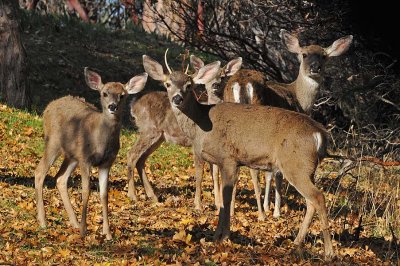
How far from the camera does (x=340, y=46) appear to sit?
1176 centimetres

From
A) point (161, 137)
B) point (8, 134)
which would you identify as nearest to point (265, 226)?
point (161, 137)

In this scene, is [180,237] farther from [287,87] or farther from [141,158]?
[287,87]

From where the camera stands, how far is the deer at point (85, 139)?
8.98 meters

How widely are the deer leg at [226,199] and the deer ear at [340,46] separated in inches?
128

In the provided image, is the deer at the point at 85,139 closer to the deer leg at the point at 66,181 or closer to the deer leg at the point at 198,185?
the deer leg at the point at 66,181

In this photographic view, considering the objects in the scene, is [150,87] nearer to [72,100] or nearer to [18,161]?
[18,161]

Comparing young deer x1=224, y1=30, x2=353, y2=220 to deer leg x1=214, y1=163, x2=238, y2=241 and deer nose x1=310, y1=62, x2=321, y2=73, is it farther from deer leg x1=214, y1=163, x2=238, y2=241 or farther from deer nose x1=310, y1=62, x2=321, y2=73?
deer leg x1=214, y1=163, x2=238, y2=241

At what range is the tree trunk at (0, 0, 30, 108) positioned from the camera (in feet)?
51.5

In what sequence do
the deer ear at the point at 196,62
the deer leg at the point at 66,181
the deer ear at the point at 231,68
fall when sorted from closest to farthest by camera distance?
the deer leg at the point at 66,181 < the deer ear at the point at 231,68 < the deer ear at the point at 196,62

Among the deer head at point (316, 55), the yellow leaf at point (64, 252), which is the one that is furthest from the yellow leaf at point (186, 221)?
the deer head at point (316, 55)

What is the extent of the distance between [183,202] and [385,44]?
5743mm

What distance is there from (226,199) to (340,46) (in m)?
3.64

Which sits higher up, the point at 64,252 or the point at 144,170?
the point at 144,170

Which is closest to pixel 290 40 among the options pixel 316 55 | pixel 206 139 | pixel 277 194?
pixel 316 55
